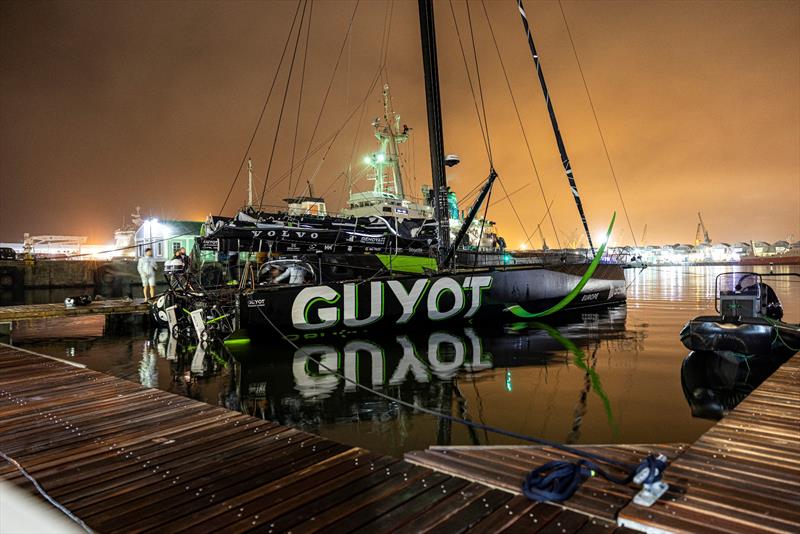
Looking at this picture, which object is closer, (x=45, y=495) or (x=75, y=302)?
(x=45, y=495)

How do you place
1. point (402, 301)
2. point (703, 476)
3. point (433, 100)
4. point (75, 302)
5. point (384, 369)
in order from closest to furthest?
point (703, 476)
point (384, 369)
point (402, 301)
point (433, 100)
point (75, 302)

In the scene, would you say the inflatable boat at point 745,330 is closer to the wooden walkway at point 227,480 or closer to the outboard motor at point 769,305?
the outboard motor at point 769,305

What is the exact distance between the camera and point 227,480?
307 cm

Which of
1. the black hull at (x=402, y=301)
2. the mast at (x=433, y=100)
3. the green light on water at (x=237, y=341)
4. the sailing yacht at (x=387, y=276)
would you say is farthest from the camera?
the mast at (x=433, y=100)

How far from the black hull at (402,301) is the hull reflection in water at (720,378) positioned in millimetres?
5584

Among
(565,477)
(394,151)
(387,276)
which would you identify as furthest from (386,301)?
(394,151)

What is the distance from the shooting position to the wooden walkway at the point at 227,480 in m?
2.54

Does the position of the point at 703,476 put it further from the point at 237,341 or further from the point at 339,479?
the point at 237,341

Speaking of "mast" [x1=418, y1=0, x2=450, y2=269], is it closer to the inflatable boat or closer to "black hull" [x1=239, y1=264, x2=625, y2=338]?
"black hull" [x1=239, y1=264, x2=625, y2=338]

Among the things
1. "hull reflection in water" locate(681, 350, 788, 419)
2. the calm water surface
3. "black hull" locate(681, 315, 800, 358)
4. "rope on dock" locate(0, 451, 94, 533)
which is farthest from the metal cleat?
"black hull" locate(681, 315, 800, 358)

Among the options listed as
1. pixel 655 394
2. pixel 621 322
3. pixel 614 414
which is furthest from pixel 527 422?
pixel 621 322

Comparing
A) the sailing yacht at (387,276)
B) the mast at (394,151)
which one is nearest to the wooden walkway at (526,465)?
the sailing yacht at (387,276)

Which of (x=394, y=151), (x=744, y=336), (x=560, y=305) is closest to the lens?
(x=744, y=336)

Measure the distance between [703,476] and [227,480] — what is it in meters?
3.26
